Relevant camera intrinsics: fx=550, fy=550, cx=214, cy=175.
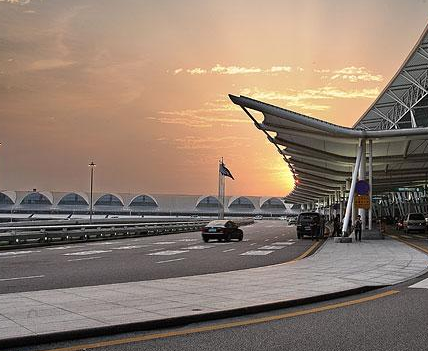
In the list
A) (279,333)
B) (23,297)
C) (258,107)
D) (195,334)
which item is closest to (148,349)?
(195,334)

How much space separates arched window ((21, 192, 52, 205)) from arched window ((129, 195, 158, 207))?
21.4 metres

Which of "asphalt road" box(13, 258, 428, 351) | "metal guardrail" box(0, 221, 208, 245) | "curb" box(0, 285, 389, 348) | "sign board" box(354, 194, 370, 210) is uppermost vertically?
"sign board" box(354, 194, 370, 210)

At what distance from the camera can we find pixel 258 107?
31984 mm

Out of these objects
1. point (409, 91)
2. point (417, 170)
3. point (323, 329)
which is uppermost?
point (409, 91)

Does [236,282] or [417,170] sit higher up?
[417,170]

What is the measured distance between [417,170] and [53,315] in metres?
58.6

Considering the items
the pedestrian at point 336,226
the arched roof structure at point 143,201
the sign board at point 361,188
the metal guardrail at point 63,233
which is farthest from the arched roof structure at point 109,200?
the sign board at point 361,188

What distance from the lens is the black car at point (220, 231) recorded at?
34.6 meters

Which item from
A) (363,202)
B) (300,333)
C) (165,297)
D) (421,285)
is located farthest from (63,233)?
(300,333)

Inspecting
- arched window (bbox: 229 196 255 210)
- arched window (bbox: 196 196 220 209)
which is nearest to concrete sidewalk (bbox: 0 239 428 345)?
arched window (bbox: 196 196 220 209)

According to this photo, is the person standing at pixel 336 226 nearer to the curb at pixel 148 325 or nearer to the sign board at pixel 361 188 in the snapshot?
the sign board at pixel 361 188

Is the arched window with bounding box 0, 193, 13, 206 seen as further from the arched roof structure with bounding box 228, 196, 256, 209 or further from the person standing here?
the person standing

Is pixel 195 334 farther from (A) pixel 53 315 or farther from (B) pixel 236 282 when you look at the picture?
(B) pixel 236 282

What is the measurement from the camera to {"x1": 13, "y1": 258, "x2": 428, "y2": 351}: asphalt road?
6645 mm
